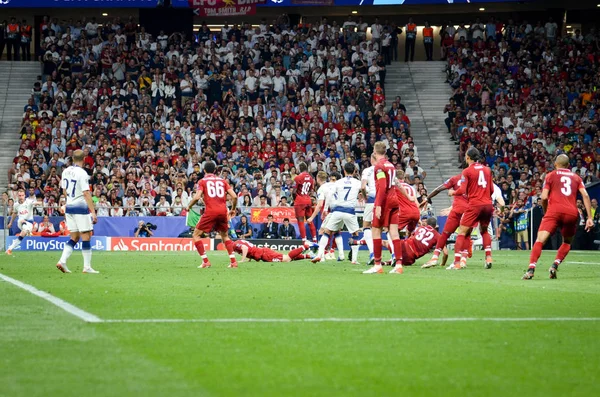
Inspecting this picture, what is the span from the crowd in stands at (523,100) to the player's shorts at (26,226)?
619 inches

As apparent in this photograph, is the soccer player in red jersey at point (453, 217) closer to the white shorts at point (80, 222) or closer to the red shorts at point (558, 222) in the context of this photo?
the red shorts at point (558, 222)

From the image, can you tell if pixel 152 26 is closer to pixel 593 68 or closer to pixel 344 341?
pixel 593 68

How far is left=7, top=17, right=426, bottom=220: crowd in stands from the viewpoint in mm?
34594

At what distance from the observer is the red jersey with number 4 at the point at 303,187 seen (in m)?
25.8

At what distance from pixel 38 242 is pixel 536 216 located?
16.7 meters

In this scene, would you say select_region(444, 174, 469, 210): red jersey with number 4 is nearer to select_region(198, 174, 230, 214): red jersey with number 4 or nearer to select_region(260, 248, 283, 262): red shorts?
select_region(260, 248, 283, 262): red shorts

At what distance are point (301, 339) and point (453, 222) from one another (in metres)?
12.0

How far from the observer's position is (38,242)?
31.1 metres

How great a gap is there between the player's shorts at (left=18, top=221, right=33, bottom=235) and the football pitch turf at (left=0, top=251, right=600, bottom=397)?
15.2m

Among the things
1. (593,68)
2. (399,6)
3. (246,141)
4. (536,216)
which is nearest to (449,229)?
(536,216)

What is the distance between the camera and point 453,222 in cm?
2000

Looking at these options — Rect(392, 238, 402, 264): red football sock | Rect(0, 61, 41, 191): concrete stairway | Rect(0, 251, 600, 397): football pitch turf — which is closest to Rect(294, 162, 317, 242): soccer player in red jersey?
Rect(392, 238, 402, 264): red football sock

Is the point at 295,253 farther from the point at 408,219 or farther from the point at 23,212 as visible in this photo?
the point at 23,212

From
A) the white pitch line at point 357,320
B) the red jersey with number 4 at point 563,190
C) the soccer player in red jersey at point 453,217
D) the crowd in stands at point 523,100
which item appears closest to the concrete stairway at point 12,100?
the crowd in stands at point 523,100
